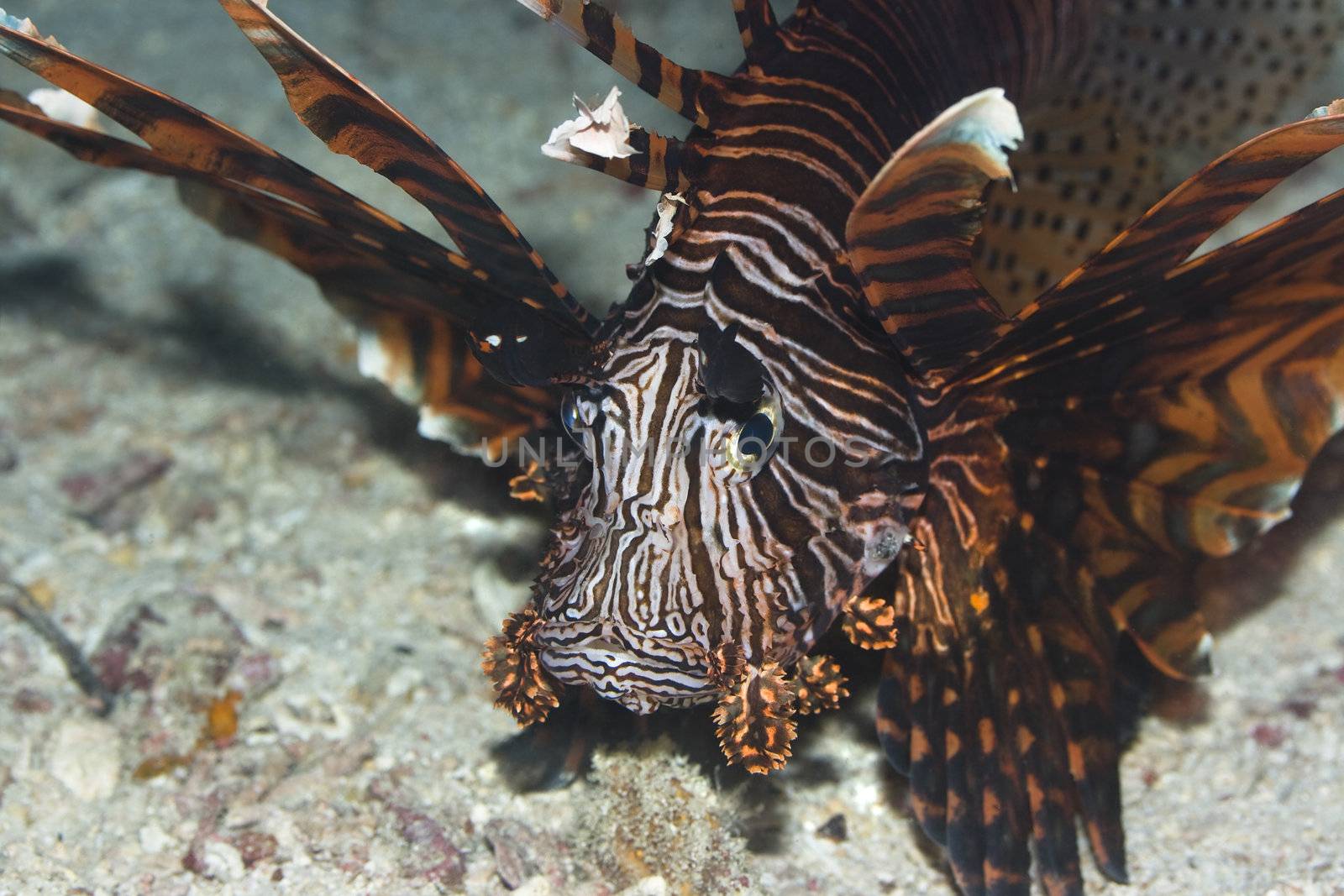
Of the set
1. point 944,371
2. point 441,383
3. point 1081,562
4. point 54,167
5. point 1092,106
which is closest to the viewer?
point 944,371

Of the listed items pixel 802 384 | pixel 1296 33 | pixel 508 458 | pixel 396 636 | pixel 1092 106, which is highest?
pixel 1296 33

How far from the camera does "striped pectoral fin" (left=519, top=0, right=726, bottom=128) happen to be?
7.66ft

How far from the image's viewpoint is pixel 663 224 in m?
2.40

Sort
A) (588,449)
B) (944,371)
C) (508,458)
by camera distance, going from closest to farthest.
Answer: (588,449)
(944,371)
(508,458)

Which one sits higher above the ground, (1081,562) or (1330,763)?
(1081,562)

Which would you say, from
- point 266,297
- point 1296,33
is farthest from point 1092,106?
point 266,297

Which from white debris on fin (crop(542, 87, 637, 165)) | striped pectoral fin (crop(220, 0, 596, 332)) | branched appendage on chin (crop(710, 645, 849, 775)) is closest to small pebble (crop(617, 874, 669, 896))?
branched appendage on chin (crop(710, 645, 849, 775))

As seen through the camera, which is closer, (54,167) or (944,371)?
(944,371)

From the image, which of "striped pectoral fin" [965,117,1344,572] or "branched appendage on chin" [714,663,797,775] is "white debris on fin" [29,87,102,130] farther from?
"striped pectoral fin" [965,117,1344,572]

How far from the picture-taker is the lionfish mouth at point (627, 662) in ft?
7.25

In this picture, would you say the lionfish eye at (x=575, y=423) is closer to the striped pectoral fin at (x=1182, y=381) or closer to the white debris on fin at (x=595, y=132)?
the white debris on fin at (x=595, y=132)

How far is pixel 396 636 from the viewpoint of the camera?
382 centimetres

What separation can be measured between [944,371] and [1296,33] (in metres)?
3.58

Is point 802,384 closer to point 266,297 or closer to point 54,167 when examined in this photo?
point 266,297
